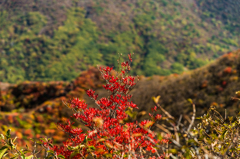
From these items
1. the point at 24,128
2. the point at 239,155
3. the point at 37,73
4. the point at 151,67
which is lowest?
the point at 37,73

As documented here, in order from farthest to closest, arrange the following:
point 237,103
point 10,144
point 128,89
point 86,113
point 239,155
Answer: point 237,103 < point 128,89 < point 86,113 < point 239,155 < point 10,144

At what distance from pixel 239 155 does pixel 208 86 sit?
16.6 m

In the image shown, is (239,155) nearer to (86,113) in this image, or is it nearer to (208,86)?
(86,113)

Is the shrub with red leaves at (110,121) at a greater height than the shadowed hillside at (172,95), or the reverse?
the shrub with red leaves at (110,121)

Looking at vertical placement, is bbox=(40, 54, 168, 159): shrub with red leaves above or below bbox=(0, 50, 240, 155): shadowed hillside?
above

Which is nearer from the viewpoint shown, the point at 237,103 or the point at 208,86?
the point at 237,103

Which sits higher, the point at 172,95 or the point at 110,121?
the point at 110,121

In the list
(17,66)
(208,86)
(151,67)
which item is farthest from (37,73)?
(208,86)

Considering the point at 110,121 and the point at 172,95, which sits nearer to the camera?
the point at 110,121

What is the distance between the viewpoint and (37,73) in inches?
7200

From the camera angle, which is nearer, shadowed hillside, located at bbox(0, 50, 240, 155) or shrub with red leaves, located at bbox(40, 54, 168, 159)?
shrub with red leaves, located at bbox(40, 54, 168, 159)

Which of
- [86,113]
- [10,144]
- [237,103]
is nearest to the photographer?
[10,144]

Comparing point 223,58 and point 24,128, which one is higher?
point 223,58

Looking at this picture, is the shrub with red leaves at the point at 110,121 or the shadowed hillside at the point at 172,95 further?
the shadowed hillside at the point at 172,95
